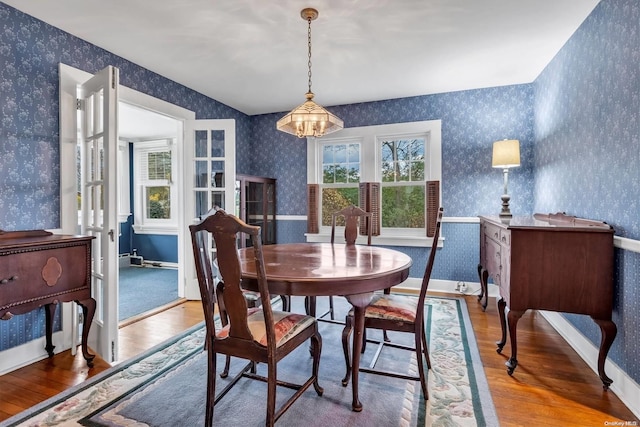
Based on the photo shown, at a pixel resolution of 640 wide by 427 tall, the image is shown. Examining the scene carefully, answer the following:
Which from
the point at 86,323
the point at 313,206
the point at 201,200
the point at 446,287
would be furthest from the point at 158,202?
the point at 446,287

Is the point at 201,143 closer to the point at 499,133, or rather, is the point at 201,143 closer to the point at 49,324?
the point at 49,324

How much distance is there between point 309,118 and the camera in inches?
93.9

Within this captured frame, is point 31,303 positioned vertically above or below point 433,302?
above

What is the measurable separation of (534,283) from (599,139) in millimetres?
1084

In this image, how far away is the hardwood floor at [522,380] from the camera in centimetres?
180

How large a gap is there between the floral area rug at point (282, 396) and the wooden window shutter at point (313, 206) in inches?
93.6

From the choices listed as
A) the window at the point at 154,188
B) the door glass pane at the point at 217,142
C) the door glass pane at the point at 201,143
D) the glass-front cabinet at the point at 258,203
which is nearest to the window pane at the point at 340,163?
the glass-front cabinet at the point at 258,203

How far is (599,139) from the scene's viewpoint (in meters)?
2.32

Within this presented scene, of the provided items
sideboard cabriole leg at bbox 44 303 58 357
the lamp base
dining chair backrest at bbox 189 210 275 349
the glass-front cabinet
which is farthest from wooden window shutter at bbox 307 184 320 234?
dining chair backrest at bbox 189 210 275 349

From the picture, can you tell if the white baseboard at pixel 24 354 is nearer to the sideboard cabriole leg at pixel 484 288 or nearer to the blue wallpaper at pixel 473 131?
the sideboard cabriole leg at pixel 484 288

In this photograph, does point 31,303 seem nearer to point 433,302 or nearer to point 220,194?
point 220,194

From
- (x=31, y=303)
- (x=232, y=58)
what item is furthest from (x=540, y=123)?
(x=31, y=303)

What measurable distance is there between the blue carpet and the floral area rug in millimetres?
1287

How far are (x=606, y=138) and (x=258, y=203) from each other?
3.73m
